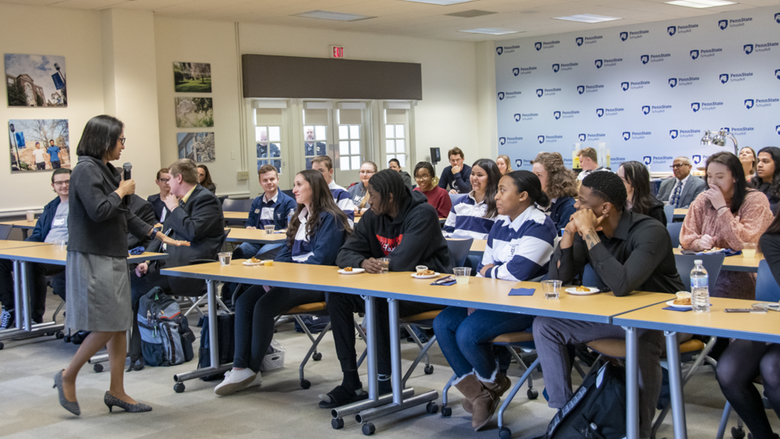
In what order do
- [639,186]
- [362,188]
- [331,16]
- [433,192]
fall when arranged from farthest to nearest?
1. [331,16]
2. [362,188]
3. [433,192]
4. [639,186]

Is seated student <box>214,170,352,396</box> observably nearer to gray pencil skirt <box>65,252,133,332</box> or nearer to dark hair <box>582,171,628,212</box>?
gray pencil skirt <box>65,252,133,332</box>

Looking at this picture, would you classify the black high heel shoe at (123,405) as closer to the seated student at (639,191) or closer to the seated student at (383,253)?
the seated student at (383,253)

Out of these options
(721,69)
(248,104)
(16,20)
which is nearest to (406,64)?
(248,104)

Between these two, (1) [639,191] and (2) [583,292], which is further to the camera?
(1) [639,191]

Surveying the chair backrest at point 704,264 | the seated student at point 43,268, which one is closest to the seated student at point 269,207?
the seated student at point 43,268

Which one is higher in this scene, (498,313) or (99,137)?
(99,137)

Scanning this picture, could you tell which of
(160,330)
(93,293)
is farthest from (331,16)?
(93,293)

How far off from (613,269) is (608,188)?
39cm

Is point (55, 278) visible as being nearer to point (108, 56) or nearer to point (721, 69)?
point (108, 56)

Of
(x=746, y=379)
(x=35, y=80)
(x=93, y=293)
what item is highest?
(x=35, y=80)

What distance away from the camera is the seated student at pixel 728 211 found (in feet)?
15.0

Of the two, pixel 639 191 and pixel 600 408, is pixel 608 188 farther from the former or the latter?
pixel 639 191

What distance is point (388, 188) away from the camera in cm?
414

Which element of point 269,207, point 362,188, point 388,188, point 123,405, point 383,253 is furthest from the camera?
point 362,188
